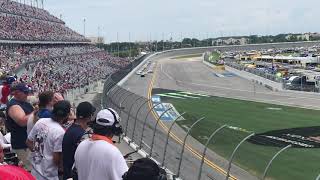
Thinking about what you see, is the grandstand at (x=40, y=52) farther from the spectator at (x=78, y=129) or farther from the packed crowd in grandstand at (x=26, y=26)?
the spectator at (x=78, y=129)

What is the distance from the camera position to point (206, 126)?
12609mm

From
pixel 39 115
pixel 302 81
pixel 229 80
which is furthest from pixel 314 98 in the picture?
pixel 39 115

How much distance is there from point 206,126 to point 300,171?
8.32 m

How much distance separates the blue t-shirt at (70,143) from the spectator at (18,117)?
1822 millimetres

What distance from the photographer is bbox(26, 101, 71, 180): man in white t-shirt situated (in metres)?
6.74

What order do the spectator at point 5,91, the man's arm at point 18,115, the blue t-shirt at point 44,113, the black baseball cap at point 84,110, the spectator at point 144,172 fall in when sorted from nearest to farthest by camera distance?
the spectator at point 144,172 < the black baseball cap at point 84,110 < the blue t-shirt at point 44,113 < the man's arm at point 18,115 < the spectator at point 5,91

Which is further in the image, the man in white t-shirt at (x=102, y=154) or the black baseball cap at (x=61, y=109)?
the black baseball cap at (x=61, y=109)

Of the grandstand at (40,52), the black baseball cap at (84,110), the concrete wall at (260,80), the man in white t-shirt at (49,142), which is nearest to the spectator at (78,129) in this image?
the black baseball cap at (84,110)

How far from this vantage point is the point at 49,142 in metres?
6.80

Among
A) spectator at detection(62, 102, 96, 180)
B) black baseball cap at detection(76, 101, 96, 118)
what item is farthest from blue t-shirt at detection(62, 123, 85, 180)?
black baseball cap at detection(76, 101, 96, 118)

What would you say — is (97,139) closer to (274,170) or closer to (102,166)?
(102,166)

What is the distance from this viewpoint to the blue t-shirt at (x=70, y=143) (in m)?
6.39

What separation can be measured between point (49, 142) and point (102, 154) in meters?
1.87

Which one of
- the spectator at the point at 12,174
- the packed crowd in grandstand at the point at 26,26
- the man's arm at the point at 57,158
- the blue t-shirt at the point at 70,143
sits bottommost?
the man's arm at the point at 57,158
